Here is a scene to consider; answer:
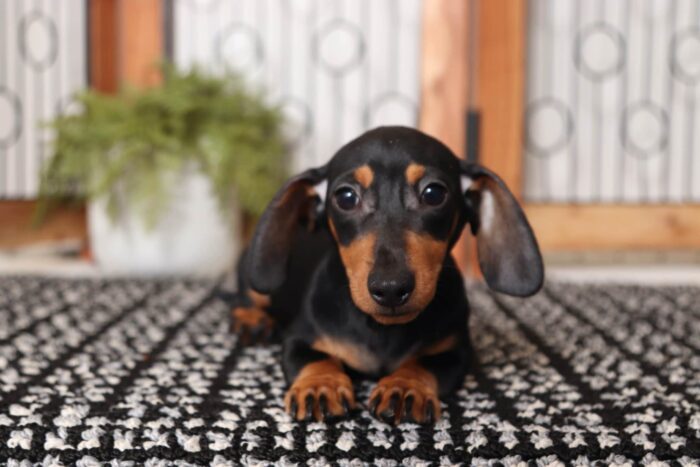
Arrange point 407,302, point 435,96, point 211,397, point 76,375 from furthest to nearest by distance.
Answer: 1. point 435,96
2. point 76,375
3. point 211,397
4. point 407,302

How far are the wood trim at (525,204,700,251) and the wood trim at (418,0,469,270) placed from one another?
46 cm

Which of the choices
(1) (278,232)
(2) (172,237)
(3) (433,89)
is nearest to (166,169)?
(2) (172,237)

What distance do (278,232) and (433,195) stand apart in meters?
0.33

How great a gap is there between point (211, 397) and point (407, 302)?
0.46 m

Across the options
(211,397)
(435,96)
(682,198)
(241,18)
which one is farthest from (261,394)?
(682,198)

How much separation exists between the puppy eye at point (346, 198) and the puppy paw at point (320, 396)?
0.30 meters

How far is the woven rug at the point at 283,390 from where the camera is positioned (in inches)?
48.4

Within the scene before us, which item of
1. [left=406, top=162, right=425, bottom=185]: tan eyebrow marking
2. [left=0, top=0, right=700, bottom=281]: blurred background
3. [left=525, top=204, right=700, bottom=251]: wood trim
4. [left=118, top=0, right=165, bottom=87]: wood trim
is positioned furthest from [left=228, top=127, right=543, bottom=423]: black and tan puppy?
[left=118, top=0, right=165, bottom=87]: wood trim

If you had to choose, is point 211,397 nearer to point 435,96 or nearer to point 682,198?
point 435,96

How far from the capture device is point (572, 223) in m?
3.74

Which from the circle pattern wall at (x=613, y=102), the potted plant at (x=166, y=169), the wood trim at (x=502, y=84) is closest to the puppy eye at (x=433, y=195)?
the potted plant at (x=166, y=169)

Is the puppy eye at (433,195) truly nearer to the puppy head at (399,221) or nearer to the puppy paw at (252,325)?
the puppy head at (399,221)

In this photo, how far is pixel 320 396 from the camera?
1.33 meters

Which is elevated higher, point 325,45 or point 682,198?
point 325,45
